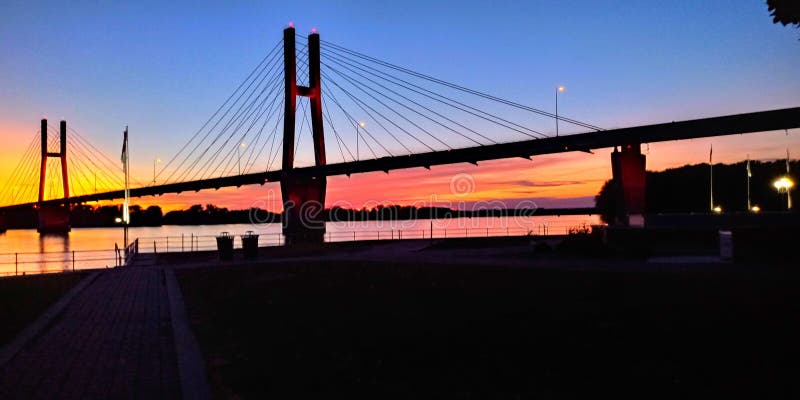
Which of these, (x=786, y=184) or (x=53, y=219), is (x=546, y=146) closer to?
(x=786, y=184)

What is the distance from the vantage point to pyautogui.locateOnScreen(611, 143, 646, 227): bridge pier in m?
33.1

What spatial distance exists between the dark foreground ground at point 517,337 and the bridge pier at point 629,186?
1722 centimetres

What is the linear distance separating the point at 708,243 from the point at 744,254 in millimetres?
2306

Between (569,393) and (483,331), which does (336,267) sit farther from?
(569,393)

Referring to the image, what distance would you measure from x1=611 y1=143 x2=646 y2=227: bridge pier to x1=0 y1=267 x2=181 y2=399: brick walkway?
2452 cm

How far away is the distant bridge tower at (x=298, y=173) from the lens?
4662cm

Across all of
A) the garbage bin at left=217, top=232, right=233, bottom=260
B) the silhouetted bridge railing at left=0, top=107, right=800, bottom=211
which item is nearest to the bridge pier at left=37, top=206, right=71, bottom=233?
the silhouetted bridge railing at left=0, top=107, right=800, bottom=211

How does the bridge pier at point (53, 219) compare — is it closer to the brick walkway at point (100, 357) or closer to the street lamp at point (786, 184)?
the street lamp at point (786, 184)

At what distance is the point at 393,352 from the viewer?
876 cm

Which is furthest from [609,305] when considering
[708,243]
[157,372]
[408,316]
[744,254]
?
[708,243]

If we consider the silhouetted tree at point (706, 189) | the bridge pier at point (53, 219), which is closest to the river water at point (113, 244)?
the bridge pier at point (53, 219)

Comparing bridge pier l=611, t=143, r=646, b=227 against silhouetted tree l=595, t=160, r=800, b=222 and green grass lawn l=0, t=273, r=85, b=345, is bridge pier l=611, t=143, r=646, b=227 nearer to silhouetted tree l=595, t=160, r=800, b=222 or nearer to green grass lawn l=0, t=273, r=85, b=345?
green grass lawn l=0, t=273, r=85, b=345

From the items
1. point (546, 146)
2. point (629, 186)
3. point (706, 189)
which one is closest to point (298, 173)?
point (546, 146)

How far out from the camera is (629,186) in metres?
33.6
